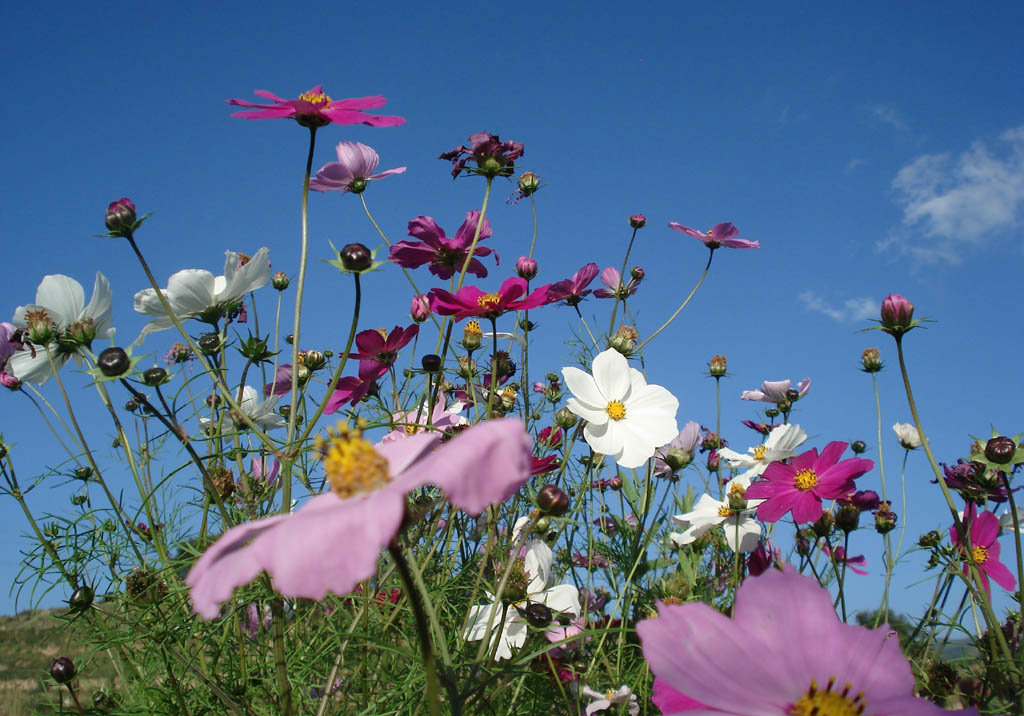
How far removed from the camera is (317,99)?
858mm

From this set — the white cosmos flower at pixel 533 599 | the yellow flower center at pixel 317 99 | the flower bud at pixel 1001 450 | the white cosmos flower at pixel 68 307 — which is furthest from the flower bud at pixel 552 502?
the white cosmos flower at pixel 68 307

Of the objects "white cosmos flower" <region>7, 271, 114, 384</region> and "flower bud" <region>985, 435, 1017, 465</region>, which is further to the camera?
"white cosmos flower" <region>7, 271, 114, 384</region>

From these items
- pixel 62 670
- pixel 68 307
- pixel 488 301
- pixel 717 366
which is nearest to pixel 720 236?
pixel 717 366

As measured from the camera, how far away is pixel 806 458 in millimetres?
1155

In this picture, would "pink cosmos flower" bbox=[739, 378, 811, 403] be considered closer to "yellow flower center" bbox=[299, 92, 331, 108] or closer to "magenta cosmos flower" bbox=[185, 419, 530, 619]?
"yellow flower center" bbox=[299, 92, 331, 108]

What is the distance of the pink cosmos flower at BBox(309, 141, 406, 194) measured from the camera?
1409mm

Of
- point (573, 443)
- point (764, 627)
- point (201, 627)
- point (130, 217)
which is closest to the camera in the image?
point (764, 627)

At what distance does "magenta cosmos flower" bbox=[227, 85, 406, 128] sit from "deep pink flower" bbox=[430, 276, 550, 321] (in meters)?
0.25

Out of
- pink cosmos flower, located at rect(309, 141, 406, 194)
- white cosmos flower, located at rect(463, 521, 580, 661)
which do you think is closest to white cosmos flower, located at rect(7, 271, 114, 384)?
pink cosmos flower, located at rect(309, 141, 406, 194)

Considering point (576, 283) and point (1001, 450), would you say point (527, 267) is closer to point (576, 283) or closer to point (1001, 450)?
point (576, 283)

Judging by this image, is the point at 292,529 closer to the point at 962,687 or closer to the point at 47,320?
the point at 47,320

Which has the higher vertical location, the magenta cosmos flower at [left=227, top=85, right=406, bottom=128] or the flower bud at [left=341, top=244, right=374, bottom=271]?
the magenta cosmos flower at [left=227, top=85, right=406, bottom=128]

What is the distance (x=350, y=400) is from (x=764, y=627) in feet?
2.74

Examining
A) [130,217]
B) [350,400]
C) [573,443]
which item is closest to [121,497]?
[350,400]
